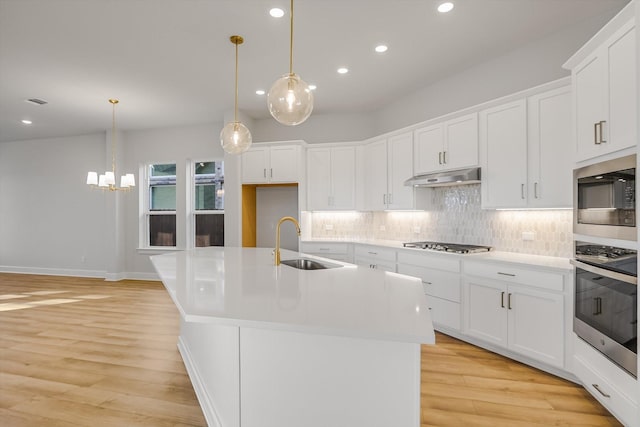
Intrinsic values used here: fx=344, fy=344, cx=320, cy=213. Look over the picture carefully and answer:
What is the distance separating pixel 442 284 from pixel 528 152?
1529 millimetres

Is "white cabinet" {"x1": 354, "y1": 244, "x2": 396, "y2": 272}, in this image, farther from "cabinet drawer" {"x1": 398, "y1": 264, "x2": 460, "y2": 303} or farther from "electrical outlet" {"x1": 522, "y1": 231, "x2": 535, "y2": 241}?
"electrical outlet" {"x1": 522, "y1": 231, "x2": 535, "y2": 241}

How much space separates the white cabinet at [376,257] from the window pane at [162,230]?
13.1 feet

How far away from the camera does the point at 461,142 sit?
148 inches

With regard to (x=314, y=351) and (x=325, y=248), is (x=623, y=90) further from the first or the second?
(x=325, y=248)

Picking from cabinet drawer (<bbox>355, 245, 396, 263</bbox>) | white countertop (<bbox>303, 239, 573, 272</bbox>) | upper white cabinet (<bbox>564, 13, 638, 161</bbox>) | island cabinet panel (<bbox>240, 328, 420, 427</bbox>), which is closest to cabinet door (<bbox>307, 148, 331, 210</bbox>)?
cabinet drawer (<bbox>355, 245, 396, 263</bbox>)

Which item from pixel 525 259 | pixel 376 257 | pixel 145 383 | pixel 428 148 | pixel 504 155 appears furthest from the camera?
pixel 376 257

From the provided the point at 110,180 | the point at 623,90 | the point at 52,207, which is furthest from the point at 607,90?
the point at 52,207

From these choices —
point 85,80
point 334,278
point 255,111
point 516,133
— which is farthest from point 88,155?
point 516,133

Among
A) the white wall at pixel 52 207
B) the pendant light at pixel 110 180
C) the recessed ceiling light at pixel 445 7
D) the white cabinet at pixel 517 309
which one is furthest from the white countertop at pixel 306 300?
the white wall at pixel 52 207

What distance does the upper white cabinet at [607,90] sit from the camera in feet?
6.22

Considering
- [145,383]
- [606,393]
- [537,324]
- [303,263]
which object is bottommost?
[145,383]

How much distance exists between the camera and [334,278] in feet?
6.97

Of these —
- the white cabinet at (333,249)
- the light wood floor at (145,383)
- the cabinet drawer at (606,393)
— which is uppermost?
the white cabinet at (333,249)

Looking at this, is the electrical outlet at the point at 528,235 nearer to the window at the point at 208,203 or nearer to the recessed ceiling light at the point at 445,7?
the recessed ceiling light at the point at 445,7
